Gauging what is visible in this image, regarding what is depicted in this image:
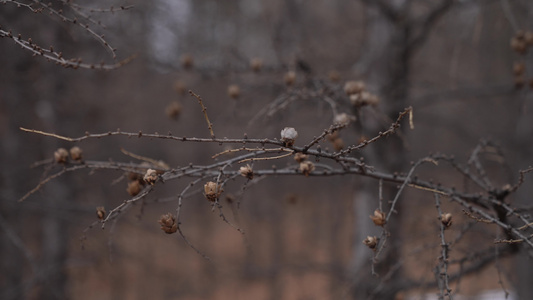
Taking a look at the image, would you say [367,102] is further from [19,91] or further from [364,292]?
[19,91]

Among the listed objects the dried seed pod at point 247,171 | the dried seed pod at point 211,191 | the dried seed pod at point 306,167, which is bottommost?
the dried seed pod at point 211,191

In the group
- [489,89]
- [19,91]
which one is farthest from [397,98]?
[19,91]

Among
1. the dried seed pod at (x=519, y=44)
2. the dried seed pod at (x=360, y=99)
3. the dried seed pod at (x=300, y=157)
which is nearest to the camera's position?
the dried seed pod at (x=300, y=157)

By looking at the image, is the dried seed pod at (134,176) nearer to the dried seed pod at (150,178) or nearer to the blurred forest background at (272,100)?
the blurred forest background at (272,100)

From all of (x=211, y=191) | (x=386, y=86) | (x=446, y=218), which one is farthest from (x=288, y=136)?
(x=386, y=86)

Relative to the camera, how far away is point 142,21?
13.4ft

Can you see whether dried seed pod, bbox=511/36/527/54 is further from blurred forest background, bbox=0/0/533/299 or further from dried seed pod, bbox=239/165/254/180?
dried seed pod, bbox=239/165/254/180

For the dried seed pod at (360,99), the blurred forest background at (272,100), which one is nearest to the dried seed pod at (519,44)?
the blurred forest background at (272,100)

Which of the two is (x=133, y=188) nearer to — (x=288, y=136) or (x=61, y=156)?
(x=61, y=156)

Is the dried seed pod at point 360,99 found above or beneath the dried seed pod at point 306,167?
above

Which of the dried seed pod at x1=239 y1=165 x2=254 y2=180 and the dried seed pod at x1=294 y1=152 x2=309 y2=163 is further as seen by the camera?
the dried seed pod at x1=294 y1=152 x2=309 y2=163

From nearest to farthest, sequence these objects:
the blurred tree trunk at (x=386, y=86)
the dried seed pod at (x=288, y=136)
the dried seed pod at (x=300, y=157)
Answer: the dried seed pod at (x=288, y=136), the dried seed pod at (x=300, y=157), the blurred tree trunk at (x=386, y=86)

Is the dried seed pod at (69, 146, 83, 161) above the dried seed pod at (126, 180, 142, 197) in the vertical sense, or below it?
above

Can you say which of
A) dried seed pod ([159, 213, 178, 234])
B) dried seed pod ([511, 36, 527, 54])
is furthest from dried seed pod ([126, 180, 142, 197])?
dried seed pod ([511, 36, 527, 54])
